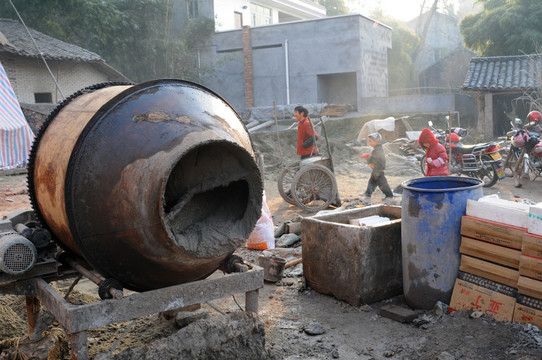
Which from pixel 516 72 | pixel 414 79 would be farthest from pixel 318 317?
pixel 414 79

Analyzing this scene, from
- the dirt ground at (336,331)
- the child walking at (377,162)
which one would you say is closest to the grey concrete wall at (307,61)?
the child walking at (377,162)

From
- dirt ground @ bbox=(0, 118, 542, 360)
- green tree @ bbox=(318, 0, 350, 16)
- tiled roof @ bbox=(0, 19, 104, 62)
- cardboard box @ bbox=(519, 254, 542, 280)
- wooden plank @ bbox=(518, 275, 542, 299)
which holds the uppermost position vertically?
green tree @ bbox=(318, 0, 350, 16)

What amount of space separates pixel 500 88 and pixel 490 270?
13.9 m

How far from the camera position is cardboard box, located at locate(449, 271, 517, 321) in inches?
149

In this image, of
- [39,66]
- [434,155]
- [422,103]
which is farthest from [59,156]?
[422,103]

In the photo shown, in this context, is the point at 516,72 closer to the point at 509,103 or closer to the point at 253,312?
the point at 509,103

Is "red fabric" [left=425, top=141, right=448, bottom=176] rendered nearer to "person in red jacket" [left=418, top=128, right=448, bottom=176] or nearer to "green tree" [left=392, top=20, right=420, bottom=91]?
"person in red jacket" [left=418, top=128, right=448, bottom=176]

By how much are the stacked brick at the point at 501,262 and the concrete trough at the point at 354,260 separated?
0.67m

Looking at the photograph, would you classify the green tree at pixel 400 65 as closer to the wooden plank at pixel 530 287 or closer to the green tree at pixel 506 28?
the green tree at pixel 506 28

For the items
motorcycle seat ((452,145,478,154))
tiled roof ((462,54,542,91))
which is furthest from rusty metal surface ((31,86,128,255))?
tiled roof ((462,54,542,91))

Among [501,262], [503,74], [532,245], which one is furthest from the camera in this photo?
[503,74]

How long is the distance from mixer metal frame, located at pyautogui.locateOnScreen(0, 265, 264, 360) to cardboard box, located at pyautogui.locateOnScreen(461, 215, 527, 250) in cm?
164

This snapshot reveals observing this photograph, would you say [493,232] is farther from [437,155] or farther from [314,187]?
[314,187]

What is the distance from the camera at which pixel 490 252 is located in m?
3.88
